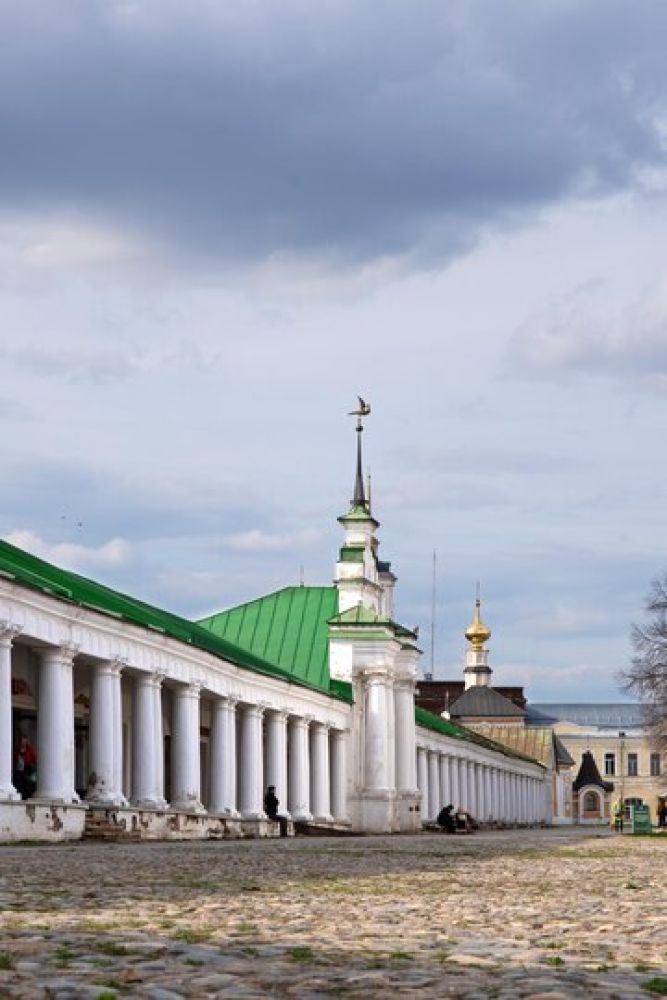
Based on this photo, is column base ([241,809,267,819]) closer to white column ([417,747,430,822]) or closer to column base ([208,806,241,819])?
column base ([208,806,241,819])

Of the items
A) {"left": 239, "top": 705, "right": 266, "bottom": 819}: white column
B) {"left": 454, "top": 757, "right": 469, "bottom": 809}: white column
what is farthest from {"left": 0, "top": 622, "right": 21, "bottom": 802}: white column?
{"left": 454, "top": 757, "right": 469, "bottom": 809}: white column

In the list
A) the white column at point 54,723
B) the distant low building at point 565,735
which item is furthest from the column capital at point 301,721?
the distant low building at point 565,735

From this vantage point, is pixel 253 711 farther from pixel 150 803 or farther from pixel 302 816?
pixel 150 803

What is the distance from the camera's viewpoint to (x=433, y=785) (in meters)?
80.8

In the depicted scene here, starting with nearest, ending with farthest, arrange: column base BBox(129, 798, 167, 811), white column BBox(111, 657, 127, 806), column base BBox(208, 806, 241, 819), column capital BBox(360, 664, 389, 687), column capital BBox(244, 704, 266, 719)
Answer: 1. white column BBox(111, 657, 127, 806)
2. column base BBox(129, 798, 167, 811)
3. column base BBox(208, 806, 241, 819)
4. column capital BBox(244, 704, 266, 719)
5. column capital BBox(360, 664, 389, 687)

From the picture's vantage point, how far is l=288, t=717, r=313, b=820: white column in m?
54.9

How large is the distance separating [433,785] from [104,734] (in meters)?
47.2

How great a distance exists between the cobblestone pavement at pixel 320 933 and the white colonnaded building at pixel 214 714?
12858 millimetres

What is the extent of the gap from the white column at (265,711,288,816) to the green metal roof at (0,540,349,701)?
209cm

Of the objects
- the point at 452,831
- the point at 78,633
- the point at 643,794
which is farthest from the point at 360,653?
the point at 643,794

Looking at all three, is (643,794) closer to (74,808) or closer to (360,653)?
(360,653)

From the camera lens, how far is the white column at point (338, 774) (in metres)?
62.1

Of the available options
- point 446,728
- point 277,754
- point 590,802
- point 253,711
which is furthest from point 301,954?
point 590,802

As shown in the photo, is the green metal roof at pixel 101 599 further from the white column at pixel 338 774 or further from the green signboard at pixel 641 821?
the green signboard at pixel 641 821
